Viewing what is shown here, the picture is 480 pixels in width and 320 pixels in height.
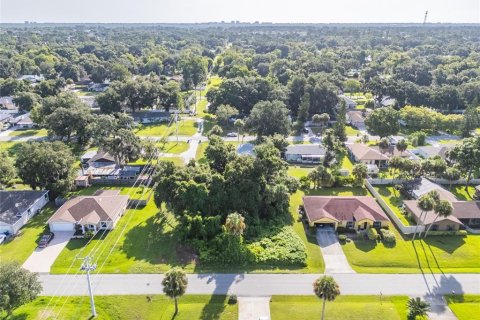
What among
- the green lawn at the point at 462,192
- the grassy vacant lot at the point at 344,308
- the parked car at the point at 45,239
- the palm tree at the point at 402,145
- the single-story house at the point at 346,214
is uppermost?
the palm tree at the point at 402,145

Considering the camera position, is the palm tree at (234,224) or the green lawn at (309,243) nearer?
the palm tree at (234,224)

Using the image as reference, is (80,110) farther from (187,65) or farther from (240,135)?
(187,65)

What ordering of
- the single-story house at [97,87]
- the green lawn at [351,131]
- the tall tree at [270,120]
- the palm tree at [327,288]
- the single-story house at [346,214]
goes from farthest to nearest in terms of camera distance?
1. the single-story house at [97,87]
2. the green lawn at [351,131]
3. the tall tree at [270,120]
4. the single-story house at [346,214]
5. the palm tree at [327,288]

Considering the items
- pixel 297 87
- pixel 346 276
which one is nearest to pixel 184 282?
pixel 346 276

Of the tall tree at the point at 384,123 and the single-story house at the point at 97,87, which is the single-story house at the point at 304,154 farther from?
the single-story house at the point at 97,87

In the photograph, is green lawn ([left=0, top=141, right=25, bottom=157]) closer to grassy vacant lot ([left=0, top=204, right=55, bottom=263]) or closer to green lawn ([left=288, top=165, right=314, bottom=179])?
grassy vacant lot ([left=0, top=204, right=55, bottom=263])

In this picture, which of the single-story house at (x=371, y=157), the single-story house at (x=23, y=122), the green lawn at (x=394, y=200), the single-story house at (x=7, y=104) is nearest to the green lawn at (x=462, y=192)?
the green lawn at (x=394, y=200)

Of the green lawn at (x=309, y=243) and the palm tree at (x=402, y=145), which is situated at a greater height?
the palm tree at (x=402, y=145)
